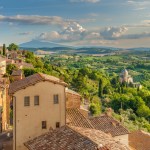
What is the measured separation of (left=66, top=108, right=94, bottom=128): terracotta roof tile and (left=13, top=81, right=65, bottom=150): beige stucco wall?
202 cm

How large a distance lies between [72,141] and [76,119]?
747 centimetres

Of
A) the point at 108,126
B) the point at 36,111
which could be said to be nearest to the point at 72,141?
the point at 36,111

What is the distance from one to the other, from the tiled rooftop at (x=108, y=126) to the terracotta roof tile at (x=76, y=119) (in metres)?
3.28

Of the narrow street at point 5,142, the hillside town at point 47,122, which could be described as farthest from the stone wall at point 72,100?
the narrow street at point 5,142

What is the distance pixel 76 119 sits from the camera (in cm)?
3253

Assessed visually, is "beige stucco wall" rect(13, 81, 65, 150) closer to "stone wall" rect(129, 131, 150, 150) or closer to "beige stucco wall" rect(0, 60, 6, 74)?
"stone wall" rect(129, 131, 150, 150)

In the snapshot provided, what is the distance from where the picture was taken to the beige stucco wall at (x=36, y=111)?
29656 mm

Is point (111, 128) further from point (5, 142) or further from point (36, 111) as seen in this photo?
point (5, 142)

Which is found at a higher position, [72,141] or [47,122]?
[47,122]

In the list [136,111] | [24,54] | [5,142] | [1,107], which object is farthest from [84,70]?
[5,142]

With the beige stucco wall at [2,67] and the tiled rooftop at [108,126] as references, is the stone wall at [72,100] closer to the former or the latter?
the tiled rooftop at [108,126]

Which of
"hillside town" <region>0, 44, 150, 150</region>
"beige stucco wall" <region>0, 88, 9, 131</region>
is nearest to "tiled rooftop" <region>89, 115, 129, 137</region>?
"hillside town" <region>0, 44, 150, 150</region>

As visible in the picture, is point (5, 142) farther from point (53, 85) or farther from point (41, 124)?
point (53, 85)

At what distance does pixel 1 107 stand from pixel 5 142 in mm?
10345
